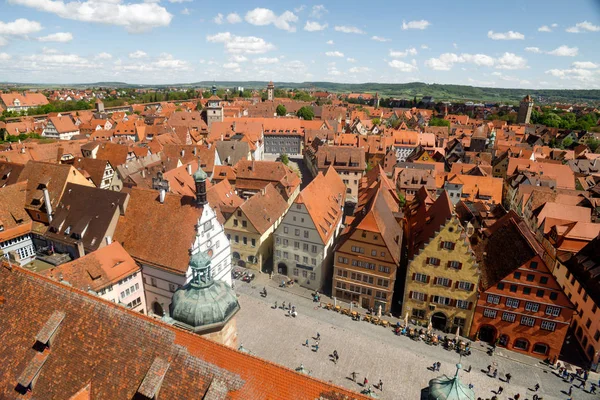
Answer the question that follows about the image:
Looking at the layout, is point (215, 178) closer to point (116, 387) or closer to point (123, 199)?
point (123, 199)

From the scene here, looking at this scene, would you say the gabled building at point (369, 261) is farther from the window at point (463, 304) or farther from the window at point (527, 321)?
the window at point (527, 321)

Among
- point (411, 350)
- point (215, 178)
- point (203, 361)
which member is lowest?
point (411, 350)

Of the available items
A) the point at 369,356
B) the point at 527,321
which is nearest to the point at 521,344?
the point at 527,321

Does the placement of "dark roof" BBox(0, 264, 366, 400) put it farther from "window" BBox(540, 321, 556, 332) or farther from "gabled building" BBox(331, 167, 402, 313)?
"window" BBox(540, 321, 556, 332)

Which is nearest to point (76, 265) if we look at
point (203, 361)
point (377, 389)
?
point (203, 361)

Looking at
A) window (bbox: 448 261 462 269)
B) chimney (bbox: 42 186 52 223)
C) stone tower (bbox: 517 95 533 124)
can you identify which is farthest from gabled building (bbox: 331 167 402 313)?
stone tower (bbox: 517 95 533 124)

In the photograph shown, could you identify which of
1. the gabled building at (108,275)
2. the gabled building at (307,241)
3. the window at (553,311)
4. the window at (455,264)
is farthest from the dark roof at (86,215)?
the window at (553,311)

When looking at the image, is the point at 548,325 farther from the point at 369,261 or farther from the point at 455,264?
the point at 369,261
